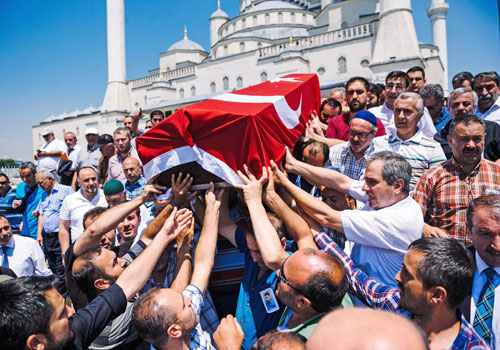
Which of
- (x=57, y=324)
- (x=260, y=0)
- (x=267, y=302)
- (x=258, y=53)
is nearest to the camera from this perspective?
(x=57, y=324)

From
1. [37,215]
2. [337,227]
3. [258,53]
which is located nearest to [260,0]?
[258,53]

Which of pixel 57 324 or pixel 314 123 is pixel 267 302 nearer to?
pixel 57 324

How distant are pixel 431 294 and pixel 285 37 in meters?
45.4

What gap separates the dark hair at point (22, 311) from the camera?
1.53 meters

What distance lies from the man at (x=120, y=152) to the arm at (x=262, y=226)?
3491mm

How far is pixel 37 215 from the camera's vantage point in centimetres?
656

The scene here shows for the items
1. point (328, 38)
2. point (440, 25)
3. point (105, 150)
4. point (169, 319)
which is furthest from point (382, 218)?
point (440, 25)

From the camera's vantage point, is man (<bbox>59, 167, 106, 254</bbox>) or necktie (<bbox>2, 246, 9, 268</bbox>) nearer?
necktie (<bbox>2, 246, 9, 268</bbox>)

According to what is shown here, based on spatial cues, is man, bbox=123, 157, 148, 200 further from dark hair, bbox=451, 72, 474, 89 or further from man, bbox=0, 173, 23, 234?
dark hair, bbox=451, 72, 474, 89

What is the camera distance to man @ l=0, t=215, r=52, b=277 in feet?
12.6

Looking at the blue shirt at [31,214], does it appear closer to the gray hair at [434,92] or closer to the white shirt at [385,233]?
the white shirt at [385,233]

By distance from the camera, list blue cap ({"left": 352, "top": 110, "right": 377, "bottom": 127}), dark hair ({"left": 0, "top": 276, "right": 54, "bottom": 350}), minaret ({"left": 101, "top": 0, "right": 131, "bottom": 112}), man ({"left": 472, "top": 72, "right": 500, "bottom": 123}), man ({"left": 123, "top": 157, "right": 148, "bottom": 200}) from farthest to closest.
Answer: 1. minaret ({"left": 101, "top": 0, "right": 131, "bottom": 112})
2. man ({"left": 123, "top": 157, "right": 148, "bottom": 200})
3. man ({"left": 472, "top": 72, "right": 500, "bottom": 123})
4. blue cap ({"left": 352, "top": 110, "right": 377, "bottom": 127})
5. dark hair ({"left": 0, "top": 276, "right": 54, "bottom": 350})

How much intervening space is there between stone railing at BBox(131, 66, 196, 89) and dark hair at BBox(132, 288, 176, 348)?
42.3 metres

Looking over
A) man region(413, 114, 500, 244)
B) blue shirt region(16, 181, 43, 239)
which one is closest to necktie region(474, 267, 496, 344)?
man region(413, 114, 500, 244)
